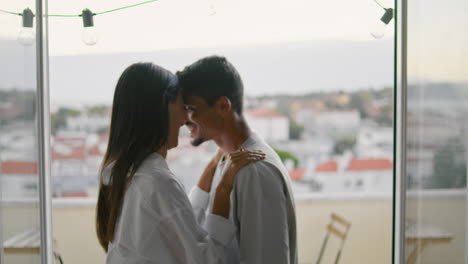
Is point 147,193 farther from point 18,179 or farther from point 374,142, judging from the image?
point 374,142

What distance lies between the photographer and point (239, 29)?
3.31m

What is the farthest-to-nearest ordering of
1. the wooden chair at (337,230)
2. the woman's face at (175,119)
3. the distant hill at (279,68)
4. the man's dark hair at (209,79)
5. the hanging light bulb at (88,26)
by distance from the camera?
1. the distant hill at (279,68)
2. the wooden chair at (337,230)
3. the hanging light bulb at (88,26)
4. the man's dark hair at (209,79)
5. the woman's face at (175,119)

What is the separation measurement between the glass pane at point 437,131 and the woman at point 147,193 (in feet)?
1.49

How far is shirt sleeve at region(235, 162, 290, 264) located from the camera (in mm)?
1245

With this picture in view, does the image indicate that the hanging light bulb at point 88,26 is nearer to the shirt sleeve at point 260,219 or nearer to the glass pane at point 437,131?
the shirt sleeve at point 260,219

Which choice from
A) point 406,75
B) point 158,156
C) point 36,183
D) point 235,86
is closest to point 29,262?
point 36,183

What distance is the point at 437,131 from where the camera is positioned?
3.59 feet

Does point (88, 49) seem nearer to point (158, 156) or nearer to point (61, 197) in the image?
point (61, 197)

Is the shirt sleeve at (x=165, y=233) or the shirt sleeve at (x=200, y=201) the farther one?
the shirt sleeve at (x=200, y=201)

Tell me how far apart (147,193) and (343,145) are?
8.46 ft

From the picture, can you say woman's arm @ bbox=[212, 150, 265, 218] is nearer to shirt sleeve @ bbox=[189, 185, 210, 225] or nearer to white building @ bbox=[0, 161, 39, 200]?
shirt sleeve @ bbox=[189, 185, 210, 225]

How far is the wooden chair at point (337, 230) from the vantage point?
3.15 m

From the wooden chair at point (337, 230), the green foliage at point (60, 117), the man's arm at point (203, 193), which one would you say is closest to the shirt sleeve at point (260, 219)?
the man's arm at point (203, 193)

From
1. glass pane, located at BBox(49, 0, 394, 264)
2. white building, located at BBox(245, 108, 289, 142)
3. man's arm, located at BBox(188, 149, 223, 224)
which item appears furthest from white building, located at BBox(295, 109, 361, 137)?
man's arm, located at BBox(188, 149, 223, 224)
